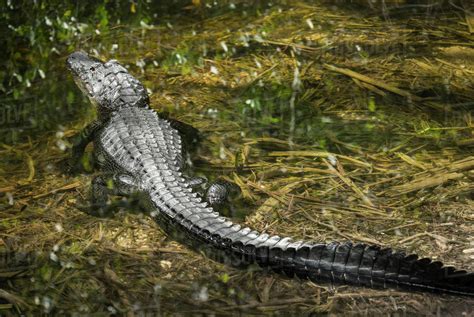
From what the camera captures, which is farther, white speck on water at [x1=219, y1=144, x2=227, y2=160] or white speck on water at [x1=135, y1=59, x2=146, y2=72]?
white speck on water at [x1=135, y1=59, x2=146, y2=72]

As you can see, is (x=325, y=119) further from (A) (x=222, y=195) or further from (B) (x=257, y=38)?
(B) (x=257, y=38)

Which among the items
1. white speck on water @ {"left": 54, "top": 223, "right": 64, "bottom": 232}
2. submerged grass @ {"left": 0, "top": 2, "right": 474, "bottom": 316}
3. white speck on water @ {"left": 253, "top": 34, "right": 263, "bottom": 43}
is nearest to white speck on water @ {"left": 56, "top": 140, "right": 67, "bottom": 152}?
submerged grass @ {"left": 0, "top": 2, "right": 474, "bottom": 316}

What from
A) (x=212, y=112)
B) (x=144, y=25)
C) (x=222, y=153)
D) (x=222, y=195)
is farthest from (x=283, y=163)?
(x=144, y=25)

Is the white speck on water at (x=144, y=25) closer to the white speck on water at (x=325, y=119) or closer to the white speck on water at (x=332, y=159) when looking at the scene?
the white speck on water at (x=325, y=119)

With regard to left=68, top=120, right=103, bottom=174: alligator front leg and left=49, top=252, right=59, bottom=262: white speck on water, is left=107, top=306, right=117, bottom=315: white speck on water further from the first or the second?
left=68, top=120, right=103, bottom=174: alligator front leg

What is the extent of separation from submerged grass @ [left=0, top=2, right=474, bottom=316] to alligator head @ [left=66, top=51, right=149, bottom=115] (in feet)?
0.76

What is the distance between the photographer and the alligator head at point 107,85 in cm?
566

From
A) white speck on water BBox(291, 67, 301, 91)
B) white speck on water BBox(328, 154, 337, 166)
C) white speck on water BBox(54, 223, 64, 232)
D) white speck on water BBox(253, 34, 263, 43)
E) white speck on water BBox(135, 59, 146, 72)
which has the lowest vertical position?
white speck on water BBox(291, 67, 301, 91)

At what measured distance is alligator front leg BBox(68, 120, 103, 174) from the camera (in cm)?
520

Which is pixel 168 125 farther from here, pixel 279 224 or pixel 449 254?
pixel 449 254

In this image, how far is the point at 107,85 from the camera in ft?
18.9

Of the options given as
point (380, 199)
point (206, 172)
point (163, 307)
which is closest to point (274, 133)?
point (206, 172)

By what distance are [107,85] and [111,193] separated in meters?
1.26

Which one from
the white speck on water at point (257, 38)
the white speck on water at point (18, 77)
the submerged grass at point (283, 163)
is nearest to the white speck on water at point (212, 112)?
the submerged grass at point (283, 163)
